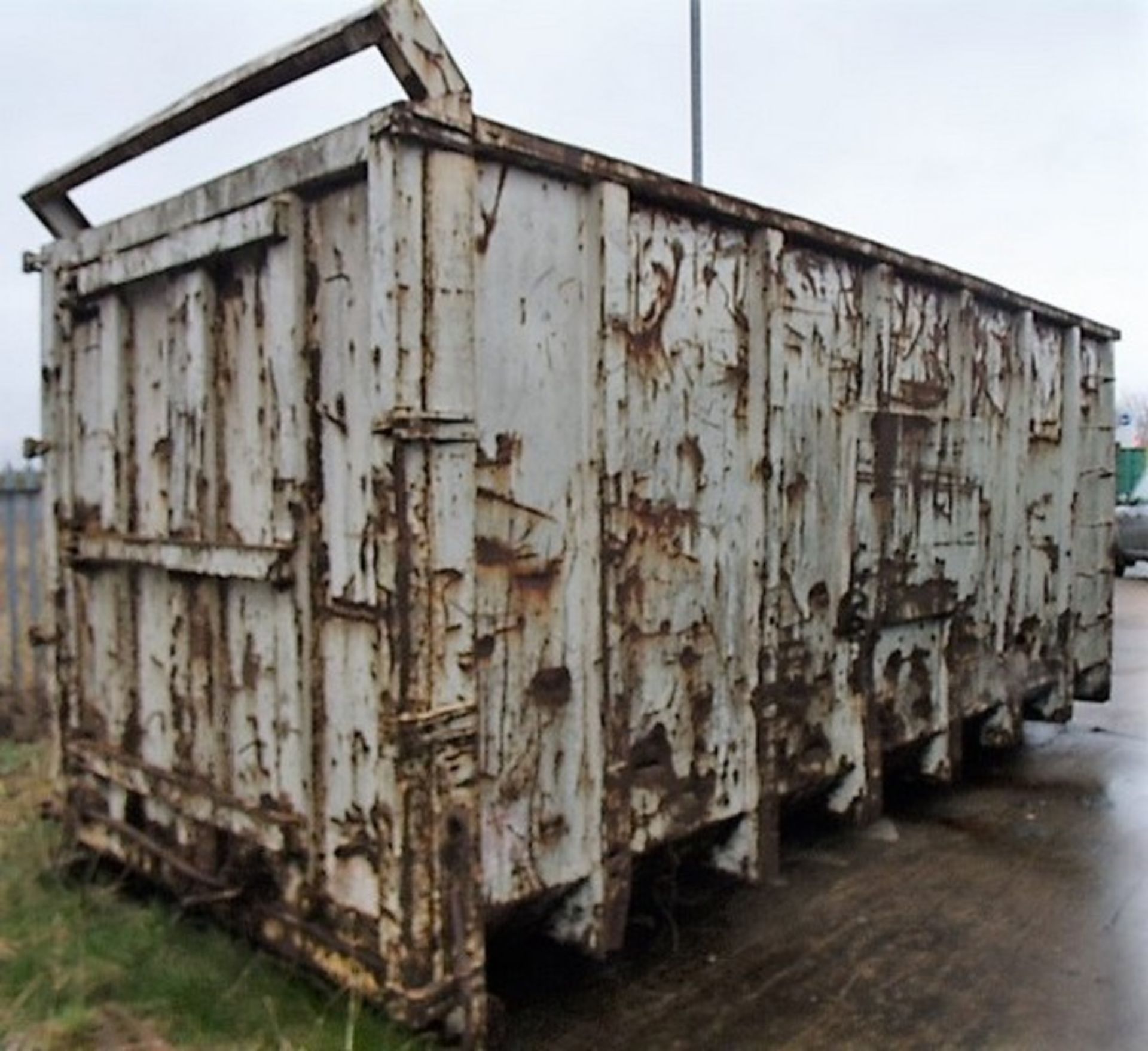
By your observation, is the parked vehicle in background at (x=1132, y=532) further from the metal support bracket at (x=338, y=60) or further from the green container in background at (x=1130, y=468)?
the metal support bracket at (x=338, y=60)

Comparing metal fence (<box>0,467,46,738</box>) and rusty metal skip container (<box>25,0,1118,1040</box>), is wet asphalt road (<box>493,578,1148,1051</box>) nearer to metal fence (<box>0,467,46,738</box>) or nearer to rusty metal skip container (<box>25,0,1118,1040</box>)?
rusty metal skip container (<box>25,0,1118,1040</box>)

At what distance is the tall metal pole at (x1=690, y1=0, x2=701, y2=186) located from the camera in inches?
323

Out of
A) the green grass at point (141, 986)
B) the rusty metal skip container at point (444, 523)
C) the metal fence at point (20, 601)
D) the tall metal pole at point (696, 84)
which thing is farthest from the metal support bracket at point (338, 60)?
the tall metal pole at point (696, 84)

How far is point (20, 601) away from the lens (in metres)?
6.11

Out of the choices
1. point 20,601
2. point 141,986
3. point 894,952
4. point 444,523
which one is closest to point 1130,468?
point 894,952

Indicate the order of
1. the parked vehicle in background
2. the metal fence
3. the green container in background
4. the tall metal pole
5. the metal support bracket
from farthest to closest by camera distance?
the green container in background → the parked vehicle in background → the tall metal pole → the metal fence → the metal support bracket

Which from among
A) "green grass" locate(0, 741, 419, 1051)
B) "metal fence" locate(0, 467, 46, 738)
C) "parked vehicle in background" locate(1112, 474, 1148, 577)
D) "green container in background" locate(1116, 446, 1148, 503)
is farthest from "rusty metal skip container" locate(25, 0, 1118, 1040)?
"green container in background" locate(1116, 446, 1148, 503)

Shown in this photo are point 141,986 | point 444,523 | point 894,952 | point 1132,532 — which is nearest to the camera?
point 444,523

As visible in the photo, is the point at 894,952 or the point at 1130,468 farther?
the point at 1130,468

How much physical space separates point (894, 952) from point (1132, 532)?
16.2 m

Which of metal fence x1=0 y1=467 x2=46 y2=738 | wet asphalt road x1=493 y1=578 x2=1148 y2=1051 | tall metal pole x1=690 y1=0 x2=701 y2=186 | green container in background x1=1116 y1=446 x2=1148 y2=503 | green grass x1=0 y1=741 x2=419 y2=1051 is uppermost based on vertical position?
tall metal pole x1=690 y1=0 x2=701 y2=186

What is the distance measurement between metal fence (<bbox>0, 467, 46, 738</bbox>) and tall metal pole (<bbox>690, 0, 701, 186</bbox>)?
5.37m

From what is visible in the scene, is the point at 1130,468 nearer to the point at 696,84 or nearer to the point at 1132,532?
the point at 1132,532

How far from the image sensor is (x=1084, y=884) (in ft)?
12.7
